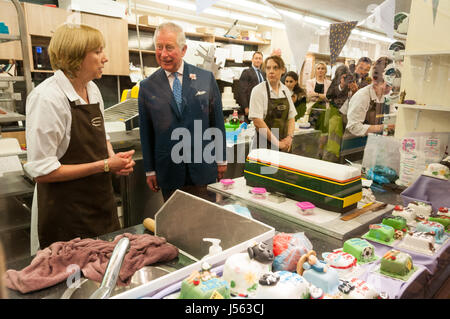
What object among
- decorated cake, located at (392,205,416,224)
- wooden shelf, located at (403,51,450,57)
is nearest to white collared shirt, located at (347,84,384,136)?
wooden shelf, located at (403,51,450,57)

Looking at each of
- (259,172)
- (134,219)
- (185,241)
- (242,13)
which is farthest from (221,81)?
(185,241)

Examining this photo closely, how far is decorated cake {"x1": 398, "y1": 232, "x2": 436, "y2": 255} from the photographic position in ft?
3.50

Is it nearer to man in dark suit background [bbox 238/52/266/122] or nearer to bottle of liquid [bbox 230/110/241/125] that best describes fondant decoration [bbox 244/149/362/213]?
man in dark suit background [bbox 238/52/266/122]

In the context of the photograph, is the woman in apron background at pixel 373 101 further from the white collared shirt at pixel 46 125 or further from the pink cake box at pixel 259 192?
the white collared shirt at pixel 46 125

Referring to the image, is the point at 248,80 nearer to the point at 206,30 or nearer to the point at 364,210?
the point at 206,30

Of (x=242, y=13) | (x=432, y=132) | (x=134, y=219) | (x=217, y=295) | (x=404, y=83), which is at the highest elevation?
(x=242, y=13)

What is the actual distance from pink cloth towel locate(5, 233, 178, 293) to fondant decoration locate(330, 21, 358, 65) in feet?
6.28

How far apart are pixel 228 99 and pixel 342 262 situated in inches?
99.4

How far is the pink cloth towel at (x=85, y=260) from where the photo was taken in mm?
869

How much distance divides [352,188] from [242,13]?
203 centimetres

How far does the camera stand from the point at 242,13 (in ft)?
9.14

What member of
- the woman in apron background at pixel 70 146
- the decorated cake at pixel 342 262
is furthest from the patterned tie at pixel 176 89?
the decorated cake at pixel 342 262

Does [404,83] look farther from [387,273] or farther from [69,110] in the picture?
[69,110]

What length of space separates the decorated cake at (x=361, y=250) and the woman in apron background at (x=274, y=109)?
1301 millimetres
